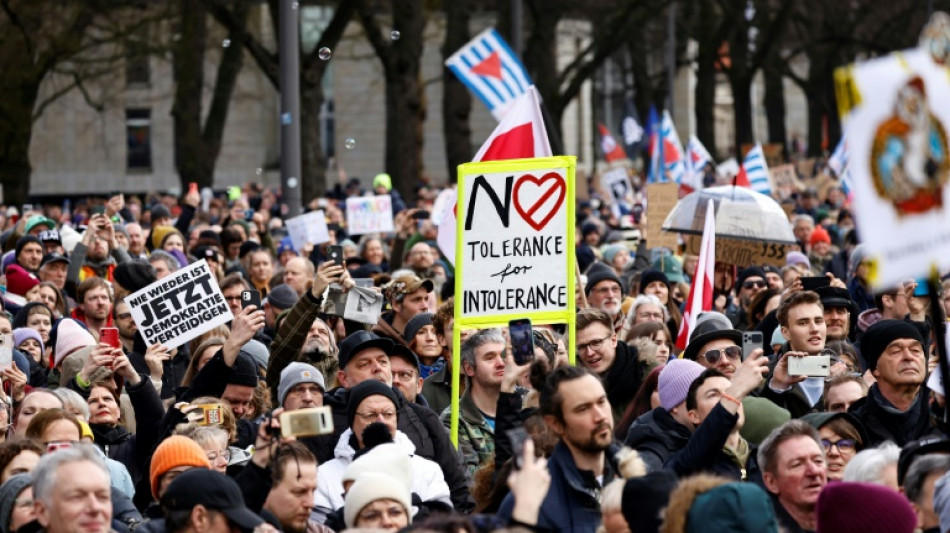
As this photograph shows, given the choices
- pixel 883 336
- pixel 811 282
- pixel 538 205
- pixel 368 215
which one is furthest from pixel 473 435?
pixel 368 215

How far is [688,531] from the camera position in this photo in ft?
18.0

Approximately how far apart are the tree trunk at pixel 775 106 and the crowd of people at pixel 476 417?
130 ft

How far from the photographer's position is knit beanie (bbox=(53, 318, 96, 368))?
411 inches

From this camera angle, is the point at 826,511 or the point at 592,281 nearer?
the point at 826,511

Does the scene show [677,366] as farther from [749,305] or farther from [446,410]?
[749,305]

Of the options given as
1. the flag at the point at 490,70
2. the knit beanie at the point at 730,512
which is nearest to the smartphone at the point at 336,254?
the knit beanie at the point at 730,512

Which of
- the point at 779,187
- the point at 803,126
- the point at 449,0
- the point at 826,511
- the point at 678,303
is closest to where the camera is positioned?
the point at 826,511

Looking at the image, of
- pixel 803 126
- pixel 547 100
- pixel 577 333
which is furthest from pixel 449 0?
pixel 803 126

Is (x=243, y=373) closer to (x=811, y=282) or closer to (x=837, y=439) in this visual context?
(x=837, y=439)

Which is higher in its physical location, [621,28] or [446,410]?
[621,28]

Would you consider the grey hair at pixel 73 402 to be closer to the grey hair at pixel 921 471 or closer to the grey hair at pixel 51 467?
the grey hair at pixel 51 467

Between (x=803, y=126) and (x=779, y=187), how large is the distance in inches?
2230

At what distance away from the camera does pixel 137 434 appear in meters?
9.03

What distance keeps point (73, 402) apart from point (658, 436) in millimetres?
2642
